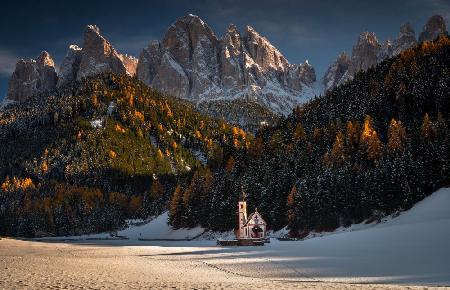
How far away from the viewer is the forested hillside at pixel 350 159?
74688mm

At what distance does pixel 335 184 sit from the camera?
3263 inches

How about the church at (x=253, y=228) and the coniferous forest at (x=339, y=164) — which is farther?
the church at (x=253, y=228)

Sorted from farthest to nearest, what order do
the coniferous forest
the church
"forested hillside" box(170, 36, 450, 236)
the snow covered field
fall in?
the church → the coniferous forest → "forested hillside" box(170, 36, 450, 236) → the snow covered field

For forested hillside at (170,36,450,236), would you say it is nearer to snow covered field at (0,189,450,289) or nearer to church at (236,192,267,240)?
church at (236,192,267,240)

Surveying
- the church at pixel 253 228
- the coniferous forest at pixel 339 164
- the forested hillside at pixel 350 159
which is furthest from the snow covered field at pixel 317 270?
the church at pixel 253 228

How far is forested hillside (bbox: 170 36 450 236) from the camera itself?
245 feet

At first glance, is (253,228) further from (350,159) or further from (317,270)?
(317,270)

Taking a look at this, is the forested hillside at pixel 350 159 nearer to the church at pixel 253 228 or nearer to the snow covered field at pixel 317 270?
the church at pixel 253 228

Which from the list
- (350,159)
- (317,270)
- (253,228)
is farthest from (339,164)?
(317,270)

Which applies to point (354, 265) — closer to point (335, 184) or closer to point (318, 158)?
point (335, 184)

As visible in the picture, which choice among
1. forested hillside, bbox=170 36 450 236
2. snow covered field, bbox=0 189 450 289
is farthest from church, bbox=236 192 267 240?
snow covered field, bbox=0 189 450 289

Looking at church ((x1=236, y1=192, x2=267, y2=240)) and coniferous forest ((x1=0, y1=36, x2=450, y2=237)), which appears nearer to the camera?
coniferous forest ((x1=0, y1=36, x2=450, y2=237))

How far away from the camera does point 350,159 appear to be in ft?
296

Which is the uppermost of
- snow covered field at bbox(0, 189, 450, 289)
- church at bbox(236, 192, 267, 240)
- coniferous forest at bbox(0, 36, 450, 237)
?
coniferous forest at bbox(0, 36, 450, 237)
